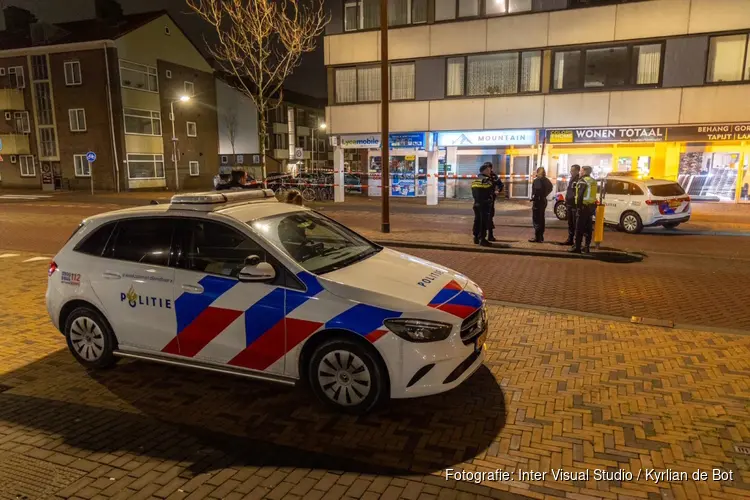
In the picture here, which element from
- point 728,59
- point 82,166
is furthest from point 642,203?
point 82,166

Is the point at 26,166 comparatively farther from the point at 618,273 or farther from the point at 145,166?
the point at 618,273

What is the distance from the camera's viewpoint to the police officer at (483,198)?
11914mm

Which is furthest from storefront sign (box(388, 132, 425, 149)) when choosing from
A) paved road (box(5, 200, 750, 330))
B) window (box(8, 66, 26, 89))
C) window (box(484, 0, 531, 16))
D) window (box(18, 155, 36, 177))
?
window (box(8, 66, 26, 89))

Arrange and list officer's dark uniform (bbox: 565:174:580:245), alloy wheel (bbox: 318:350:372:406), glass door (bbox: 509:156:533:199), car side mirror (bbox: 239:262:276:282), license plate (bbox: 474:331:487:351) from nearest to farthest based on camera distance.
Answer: alloy wheel (bbox: 318:350:372:406), car side mirror (bbox: 239:262:276:282), license plate (bbox: 474:331:487:351), officer's dark uniform (bbox: 565:174:580:245), glass door (bbox: 509:156:533:199)

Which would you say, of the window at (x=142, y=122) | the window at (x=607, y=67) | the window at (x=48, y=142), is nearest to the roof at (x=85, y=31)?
the window at (x=142, y=122)

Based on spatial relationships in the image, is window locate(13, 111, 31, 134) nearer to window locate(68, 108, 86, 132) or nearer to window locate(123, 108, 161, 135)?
window locate(68, 108, 86, 132)

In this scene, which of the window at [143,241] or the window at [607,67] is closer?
the window at [143,241]

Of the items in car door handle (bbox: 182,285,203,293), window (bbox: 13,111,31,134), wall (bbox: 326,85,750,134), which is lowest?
car door handle (bbox: 182,285,203,293)

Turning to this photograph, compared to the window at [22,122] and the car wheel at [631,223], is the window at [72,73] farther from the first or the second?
the car wheel at [631,223]

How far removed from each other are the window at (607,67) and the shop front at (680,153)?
187 centimetres

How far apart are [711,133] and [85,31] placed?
40.3 metres

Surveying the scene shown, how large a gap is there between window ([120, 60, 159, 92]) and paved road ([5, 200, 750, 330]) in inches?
931

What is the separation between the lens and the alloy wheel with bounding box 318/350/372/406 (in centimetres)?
407

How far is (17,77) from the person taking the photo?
38469 mm
